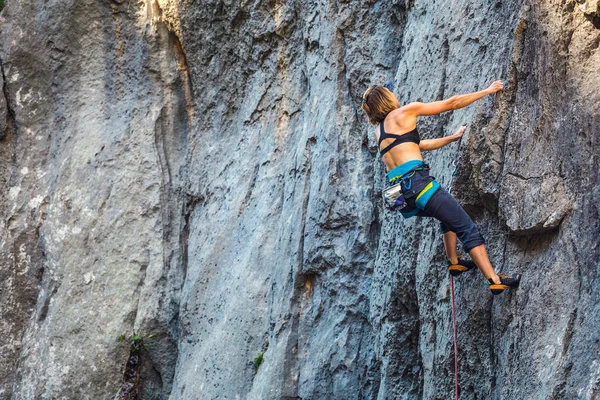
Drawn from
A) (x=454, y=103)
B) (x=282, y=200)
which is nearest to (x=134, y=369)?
(x=282, y=200)

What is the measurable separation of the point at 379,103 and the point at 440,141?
1.84 ft

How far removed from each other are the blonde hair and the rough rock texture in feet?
1.88

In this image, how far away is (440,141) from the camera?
21.9 ft

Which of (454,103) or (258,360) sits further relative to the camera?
(258,360)

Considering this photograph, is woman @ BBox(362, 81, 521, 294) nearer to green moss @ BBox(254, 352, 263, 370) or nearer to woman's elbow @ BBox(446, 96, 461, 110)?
woman's elbow @ BBox(446, 96, 461, 110)

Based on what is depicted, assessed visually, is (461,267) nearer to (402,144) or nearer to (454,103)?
(402,144)

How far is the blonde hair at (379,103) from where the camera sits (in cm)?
674

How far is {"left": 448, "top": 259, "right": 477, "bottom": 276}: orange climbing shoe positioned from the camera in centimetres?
643

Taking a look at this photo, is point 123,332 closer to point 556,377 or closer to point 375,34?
point 375,34

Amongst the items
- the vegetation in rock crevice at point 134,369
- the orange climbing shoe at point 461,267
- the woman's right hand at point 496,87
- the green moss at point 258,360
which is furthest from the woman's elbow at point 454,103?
the vegetation in rock crevice at point 134,369

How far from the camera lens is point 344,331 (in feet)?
27.9

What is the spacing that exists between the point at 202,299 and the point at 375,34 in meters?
3.90

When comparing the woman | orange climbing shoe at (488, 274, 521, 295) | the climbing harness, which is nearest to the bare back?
the woman

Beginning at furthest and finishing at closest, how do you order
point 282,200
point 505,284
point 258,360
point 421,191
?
point 282,200 → point 258,360 → point 421,191 → point 505,284
